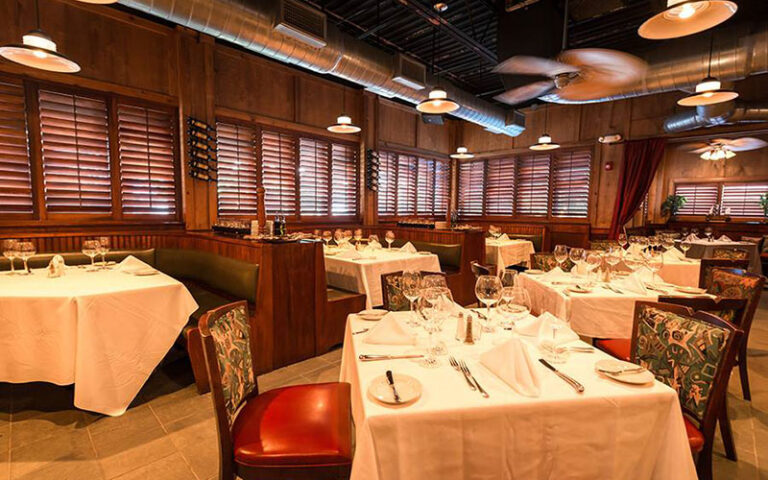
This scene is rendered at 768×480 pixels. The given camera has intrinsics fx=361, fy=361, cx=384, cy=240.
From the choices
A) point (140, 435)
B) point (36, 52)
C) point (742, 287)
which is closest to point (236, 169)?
point (36, 52)

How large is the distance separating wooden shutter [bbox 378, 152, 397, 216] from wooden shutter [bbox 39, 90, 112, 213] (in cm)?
480

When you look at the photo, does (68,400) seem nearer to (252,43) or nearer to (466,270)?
(252,43)

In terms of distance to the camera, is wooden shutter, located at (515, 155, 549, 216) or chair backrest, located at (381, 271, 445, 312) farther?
wooden shutter, located at (515, 155, 549, 216)

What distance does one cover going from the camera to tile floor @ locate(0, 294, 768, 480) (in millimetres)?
1926

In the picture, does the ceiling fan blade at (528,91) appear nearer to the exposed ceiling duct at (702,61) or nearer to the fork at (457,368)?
the exposed ceiling duct at (702,61)

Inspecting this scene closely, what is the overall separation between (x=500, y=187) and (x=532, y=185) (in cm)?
80

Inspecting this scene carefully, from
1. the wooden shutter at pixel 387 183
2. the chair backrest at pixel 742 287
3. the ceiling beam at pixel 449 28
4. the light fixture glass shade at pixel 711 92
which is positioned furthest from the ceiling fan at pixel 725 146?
the chair backrest at pixel 742 287

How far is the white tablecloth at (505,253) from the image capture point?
18.9 ft

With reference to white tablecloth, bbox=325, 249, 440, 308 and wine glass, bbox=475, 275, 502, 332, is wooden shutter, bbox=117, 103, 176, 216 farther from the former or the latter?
wine glass, bbox=475, 275, 502, 332

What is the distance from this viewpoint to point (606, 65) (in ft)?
14.9

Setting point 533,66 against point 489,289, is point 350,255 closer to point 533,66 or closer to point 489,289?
point 489,289

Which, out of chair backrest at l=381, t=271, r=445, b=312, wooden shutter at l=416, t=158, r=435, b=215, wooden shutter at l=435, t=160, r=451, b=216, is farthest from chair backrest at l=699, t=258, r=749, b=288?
wooden shutter at l=435, t=160, r=451, b=216

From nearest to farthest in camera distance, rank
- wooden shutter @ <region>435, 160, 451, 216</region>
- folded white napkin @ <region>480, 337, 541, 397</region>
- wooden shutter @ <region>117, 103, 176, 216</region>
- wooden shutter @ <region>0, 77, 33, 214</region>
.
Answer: folded white napkin @ <region>480, 337, 541, 397</region>
wooden shutter @ <region>0, 77, 33, 214</region>
wooden shutter @ <region>117, 103, 176, 216</region>
wooden shutter @ <region>435, 160, 451, 216</region>

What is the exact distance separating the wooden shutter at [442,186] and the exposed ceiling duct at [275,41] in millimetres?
3019
